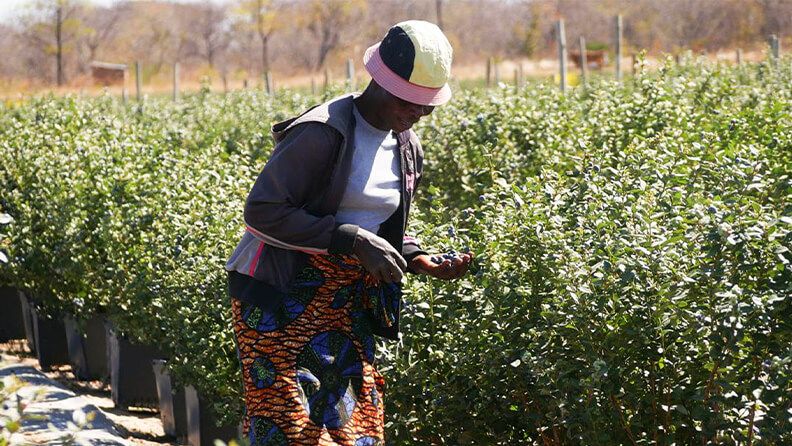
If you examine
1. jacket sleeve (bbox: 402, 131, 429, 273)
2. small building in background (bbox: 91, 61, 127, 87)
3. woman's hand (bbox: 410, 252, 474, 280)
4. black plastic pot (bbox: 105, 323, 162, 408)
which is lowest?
small building in background (bbox: 91, 61, 127, 87)

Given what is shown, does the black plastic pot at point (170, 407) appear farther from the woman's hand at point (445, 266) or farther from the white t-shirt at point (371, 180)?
the white t-shirt at point (371, 180)

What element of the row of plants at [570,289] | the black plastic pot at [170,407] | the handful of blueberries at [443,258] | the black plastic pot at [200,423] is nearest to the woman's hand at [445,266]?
the handful of blueberries at [443,258]

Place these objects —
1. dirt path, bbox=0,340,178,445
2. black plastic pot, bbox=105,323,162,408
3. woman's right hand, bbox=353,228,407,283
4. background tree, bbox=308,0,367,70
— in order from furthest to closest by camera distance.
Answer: background tree, bbox=308,0,367,70, black plastic pot, bbox=105,323,162,408, dirt path, bbox=0,340,178,445, woman's right hand, bbox=353,228,407,283

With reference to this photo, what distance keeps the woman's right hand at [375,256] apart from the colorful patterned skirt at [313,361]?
16cm

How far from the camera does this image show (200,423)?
18.0ft

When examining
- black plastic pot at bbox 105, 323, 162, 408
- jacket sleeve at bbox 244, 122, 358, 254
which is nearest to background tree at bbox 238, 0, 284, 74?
black plastic pot at bbox 105, 323, 162, 408

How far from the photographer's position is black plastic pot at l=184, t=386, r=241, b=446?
5422 mm

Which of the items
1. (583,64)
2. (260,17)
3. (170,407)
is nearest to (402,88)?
(170,407)

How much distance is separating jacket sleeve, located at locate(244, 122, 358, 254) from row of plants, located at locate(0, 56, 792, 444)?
2.25ft

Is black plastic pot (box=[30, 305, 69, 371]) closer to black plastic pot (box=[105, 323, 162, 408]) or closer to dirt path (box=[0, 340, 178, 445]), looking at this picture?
dirt path (box=[0, 340, 178, 445])

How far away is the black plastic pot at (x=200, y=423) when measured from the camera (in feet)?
17.8

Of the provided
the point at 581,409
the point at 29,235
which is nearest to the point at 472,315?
the point at 581,409

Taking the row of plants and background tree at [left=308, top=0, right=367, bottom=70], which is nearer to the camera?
the row of plants

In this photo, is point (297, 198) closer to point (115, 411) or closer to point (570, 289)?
point (570, 289)
